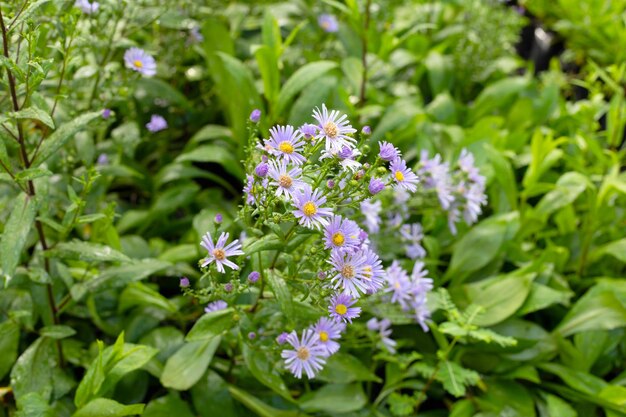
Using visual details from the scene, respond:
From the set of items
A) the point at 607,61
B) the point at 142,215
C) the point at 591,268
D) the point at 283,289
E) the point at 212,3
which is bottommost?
the point at 283,289

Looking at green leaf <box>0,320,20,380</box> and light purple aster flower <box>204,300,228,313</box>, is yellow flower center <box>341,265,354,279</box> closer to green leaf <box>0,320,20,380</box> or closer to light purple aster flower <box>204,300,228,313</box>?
light purple aster flower <box>204,300,228,313</box>

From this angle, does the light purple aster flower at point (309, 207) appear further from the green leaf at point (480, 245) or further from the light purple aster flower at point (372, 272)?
the green leaf at point (480, 245)

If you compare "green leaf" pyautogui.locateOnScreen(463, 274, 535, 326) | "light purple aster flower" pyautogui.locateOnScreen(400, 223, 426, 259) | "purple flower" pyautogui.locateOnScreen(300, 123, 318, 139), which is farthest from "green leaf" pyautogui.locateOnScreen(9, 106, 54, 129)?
"green leaf" pyautogui.locateOnScreen(463, 274, 535, 326)

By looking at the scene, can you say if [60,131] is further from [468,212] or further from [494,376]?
[494,376]

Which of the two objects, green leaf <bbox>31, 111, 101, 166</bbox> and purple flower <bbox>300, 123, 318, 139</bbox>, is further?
green leaf <bbox>31, 111, 101, 166</bbox>

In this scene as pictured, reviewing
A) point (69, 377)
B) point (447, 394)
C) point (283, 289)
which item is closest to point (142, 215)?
point (69, 377)

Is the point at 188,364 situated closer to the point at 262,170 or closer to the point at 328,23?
the point at 262,170

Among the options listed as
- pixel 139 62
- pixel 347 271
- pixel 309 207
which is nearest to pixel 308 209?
pixel 309 207
